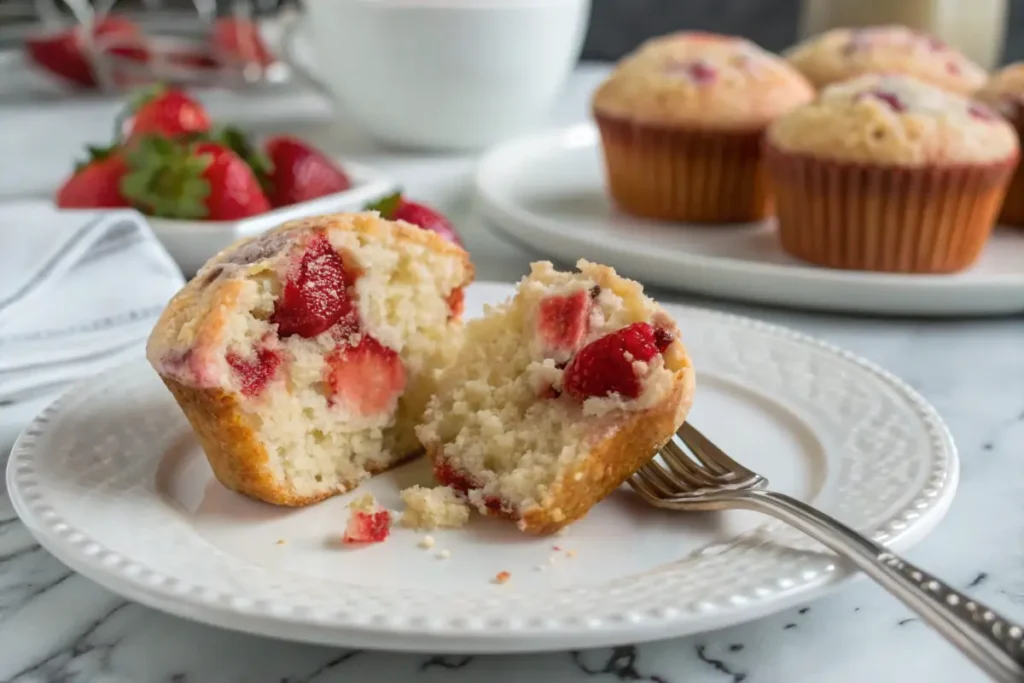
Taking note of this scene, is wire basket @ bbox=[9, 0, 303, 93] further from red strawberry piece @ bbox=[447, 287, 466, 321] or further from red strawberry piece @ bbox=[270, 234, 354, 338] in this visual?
red strawberry piece @ bbox=[270, 234, 354, 338]

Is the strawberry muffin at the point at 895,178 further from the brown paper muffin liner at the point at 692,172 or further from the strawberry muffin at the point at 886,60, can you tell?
the strawberry muffin at the point at 886,60

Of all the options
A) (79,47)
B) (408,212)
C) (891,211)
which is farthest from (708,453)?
(79,47)

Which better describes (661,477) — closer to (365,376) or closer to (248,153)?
(365,376)

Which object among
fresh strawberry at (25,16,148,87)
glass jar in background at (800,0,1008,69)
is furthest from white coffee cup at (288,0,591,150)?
fresh strawberry at (25,16,148,87)

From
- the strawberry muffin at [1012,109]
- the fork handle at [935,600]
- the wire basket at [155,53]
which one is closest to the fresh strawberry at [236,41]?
the wire basket at [155,53]

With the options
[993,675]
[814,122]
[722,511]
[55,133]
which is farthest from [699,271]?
[55,133]

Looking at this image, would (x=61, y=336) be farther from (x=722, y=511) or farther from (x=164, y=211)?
(x=722, y=511)
